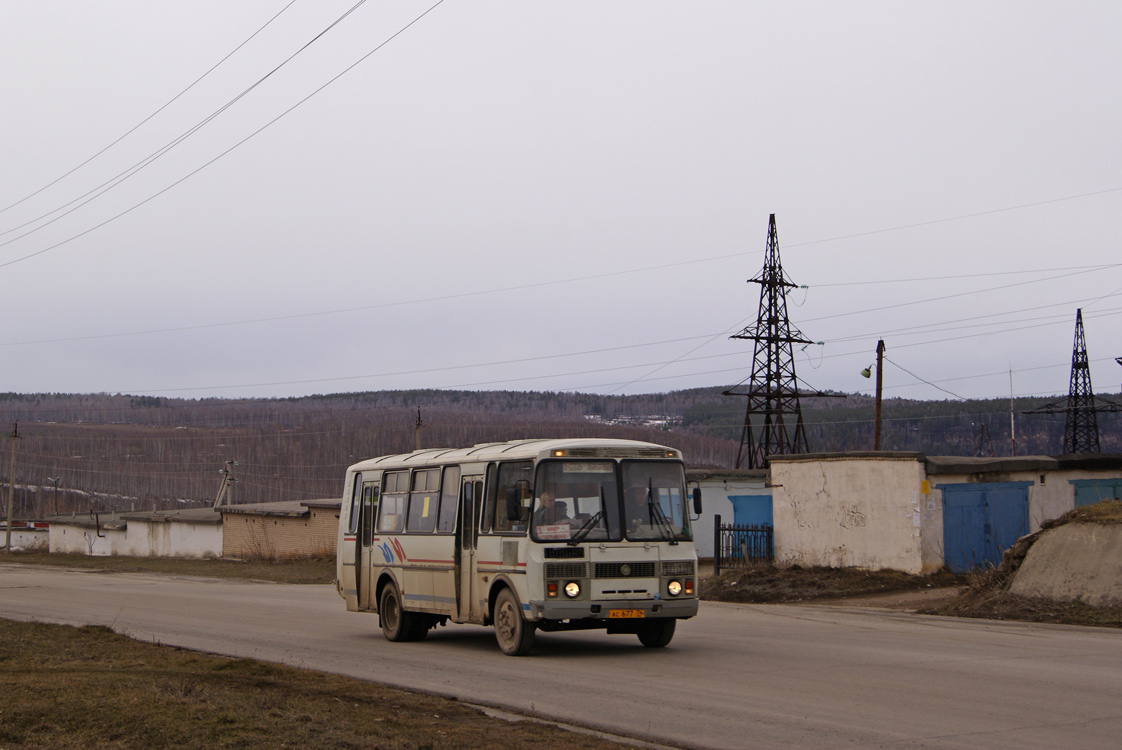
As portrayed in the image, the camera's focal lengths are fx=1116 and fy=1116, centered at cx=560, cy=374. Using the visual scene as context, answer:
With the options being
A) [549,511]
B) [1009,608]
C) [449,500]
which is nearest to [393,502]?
[449,500]

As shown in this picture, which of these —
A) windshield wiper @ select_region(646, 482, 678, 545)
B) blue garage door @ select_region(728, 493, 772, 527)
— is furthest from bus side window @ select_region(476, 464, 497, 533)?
blue garage door @ select_region(728, 493, 772, 527)

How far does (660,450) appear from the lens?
14.4 m

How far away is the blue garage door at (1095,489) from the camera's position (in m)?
27.8

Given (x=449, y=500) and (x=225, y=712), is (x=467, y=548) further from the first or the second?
(x=225, y=712)

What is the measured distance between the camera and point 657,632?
14742mm

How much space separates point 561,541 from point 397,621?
14.0 ft

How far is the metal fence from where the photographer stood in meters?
30.6

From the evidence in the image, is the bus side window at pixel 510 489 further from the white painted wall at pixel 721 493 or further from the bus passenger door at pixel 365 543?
the white painted wall at pixel 721 493

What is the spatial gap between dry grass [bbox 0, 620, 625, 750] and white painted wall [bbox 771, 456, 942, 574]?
697 inches

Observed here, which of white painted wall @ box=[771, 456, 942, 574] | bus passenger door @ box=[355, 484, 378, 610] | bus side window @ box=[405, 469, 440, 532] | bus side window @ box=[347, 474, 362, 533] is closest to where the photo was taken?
bus side window @ box=[405, 469, 440, 532]

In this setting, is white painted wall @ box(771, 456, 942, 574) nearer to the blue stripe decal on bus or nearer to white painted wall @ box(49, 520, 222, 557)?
the blue stripe decal on bus

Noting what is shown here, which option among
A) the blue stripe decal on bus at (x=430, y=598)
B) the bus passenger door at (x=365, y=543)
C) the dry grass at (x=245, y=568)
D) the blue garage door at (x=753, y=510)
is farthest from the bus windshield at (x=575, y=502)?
the dry grass at (x=245, y=568)

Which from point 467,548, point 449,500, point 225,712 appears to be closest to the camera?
point 225,712

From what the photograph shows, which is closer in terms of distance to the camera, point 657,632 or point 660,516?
point 660,516
